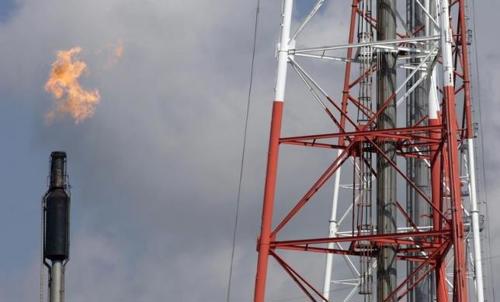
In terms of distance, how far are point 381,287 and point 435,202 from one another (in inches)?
152

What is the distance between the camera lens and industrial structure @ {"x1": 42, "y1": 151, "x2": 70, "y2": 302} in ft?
190

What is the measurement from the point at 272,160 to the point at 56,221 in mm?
8084

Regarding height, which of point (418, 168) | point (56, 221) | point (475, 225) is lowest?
point (56, 221)

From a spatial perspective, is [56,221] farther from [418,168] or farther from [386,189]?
[418,168]

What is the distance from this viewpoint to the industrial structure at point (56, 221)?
2277 inches

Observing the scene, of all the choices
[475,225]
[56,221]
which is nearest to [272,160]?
[56,221]

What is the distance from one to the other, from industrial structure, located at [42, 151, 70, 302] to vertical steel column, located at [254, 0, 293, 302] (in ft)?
25.4

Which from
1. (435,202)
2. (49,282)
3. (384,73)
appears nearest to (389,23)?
(384,73)

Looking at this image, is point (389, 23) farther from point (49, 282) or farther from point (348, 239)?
point (49, 282)

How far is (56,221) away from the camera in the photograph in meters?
57.8

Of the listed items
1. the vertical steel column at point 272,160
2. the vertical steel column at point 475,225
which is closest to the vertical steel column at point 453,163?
the vertical steel column at point 272,160

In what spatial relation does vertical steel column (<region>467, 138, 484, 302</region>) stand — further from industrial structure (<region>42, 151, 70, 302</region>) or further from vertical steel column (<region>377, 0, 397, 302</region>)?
industrial structure (<region>42, 151, 70, 302</region>)

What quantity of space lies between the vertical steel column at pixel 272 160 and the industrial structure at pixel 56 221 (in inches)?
304

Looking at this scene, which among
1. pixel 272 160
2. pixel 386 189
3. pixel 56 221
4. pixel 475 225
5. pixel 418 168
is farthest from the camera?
pixel 418 168
